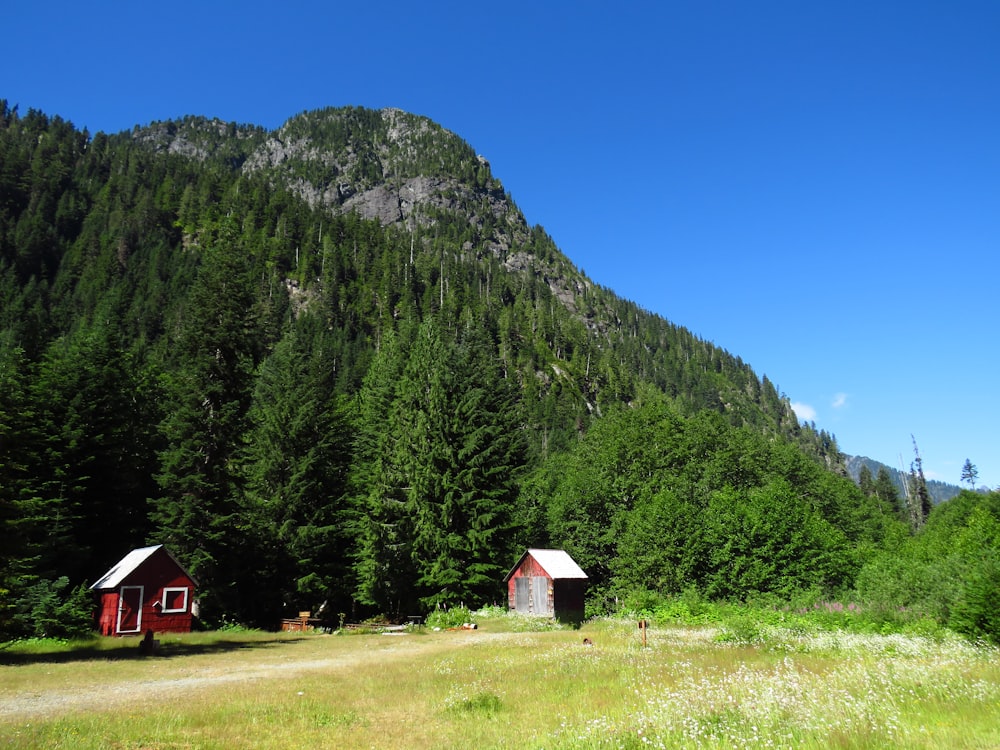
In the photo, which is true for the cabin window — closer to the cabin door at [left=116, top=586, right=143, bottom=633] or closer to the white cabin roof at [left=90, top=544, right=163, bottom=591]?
the cabin door at [left=116, top=586, right=143, bottom=633]

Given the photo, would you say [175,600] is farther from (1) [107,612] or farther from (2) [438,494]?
(2) [438,494]

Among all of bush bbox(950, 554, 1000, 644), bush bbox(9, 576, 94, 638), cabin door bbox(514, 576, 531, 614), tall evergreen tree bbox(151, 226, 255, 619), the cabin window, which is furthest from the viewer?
cabin door bbox(514, 576, 531, 614)

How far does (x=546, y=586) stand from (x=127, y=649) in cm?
2460

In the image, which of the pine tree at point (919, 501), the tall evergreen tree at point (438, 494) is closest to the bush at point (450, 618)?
the tall evergreen tree at point (438, 494)

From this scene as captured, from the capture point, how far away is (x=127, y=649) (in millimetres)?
26531

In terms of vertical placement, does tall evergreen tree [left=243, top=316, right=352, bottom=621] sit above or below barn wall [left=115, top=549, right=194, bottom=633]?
above

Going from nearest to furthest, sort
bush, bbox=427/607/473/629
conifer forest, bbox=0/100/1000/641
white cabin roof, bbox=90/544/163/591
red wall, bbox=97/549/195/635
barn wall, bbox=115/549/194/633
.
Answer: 1. white cabin roof, bbox=90/544/163/591
2. red wall, bbox=97/549/195/635
3. barn wall, bbox=115/549/194/633
4. conifer forest, bbox=0/100/1000/641
5. bush, bbox=427/607/473/629

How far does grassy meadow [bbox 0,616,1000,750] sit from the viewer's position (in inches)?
368

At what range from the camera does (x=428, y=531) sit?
1590 inches

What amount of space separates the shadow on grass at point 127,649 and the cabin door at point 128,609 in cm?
129

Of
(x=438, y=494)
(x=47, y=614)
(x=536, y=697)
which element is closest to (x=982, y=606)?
(x=536, y=697)

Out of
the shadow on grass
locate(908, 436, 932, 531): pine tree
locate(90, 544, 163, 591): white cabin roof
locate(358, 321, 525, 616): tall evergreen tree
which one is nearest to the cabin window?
the shadow on grass

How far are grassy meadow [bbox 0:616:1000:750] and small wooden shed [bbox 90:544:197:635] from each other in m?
6.04

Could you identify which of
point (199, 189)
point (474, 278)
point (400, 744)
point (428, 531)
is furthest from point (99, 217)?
point (400, 744)
